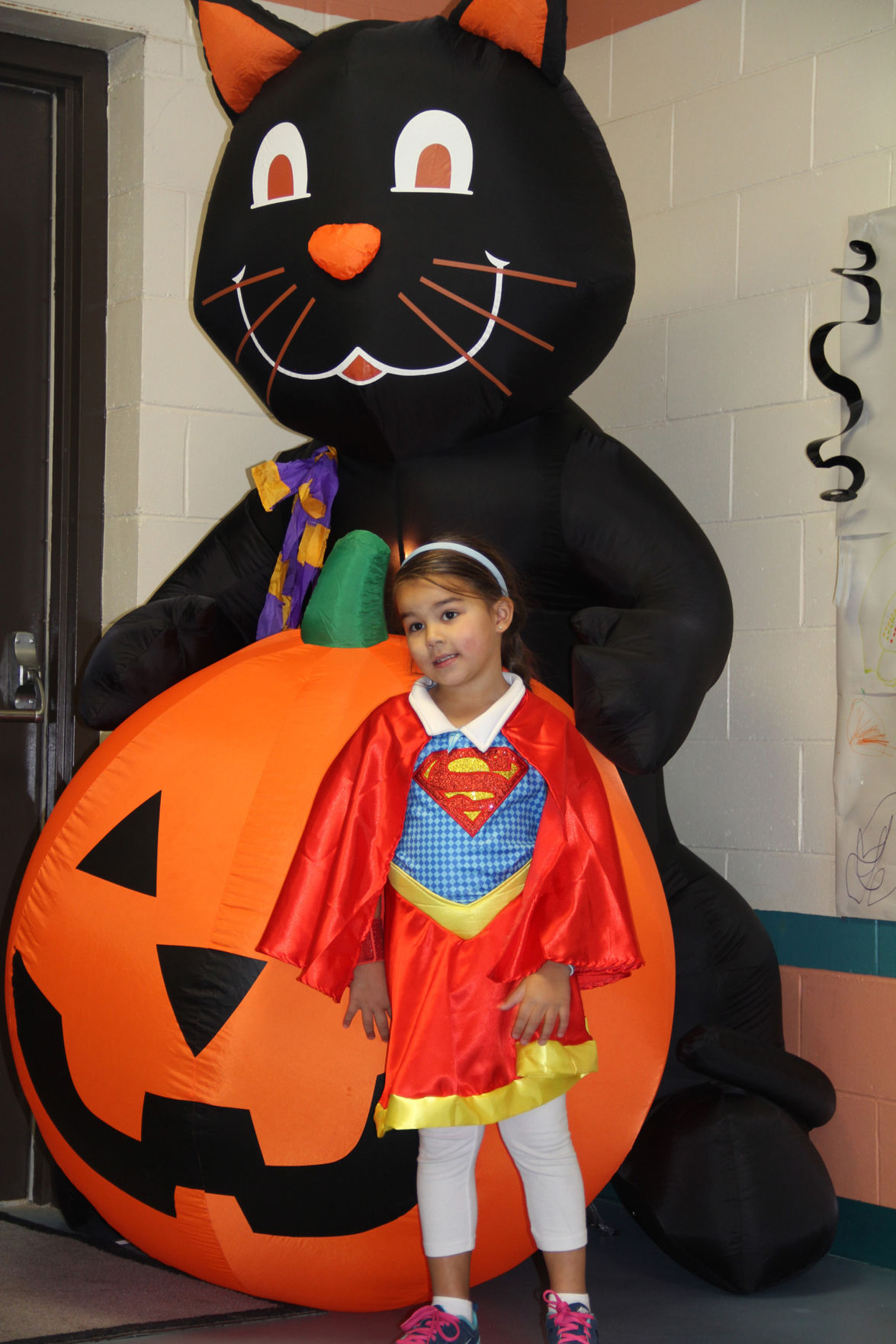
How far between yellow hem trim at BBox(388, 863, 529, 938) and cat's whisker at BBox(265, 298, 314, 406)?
83 cm

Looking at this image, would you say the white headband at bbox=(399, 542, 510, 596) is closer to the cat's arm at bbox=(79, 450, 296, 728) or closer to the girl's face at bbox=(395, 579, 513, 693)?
the girl's face at bbox=(395, 579, 513, 693)

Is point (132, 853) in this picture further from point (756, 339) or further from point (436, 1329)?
point (756, 339)

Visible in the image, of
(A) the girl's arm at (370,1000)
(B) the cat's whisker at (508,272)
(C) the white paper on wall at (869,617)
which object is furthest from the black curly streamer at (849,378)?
(A) the girl's arm at (370,1000)

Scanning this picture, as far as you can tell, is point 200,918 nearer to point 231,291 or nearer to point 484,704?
point 484,704

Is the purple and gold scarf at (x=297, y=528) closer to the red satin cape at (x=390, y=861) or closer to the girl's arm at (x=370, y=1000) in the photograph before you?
the red satin cape at (x=390, y=861)

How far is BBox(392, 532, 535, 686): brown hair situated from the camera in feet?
6.03

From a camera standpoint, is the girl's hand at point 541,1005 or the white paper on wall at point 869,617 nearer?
the girl's hand at point 541,1005

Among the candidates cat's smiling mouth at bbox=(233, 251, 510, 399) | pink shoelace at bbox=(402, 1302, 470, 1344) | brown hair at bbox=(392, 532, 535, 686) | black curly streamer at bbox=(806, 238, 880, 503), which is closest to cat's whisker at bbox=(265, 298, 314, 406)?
cat's smiling mouth at bbox=(233, 251, 510, 399)

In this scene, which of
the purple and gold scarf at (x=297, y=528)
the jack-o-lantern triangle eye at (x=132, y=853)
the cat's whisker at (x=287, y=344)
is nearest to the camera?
the jack-o-lantern triangle eye at (x=132, y=853)

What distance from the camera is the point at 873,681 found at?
237cm

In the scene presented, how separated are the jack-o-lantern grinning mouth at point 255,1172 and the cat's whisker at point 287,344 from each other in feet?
3.49

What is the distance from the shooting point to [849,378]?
240cm

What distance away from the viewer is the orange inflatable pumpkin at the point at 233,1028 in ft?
5.58

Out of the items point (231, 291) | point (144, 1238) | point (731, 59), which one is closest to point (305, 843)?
point (144, 1238)
